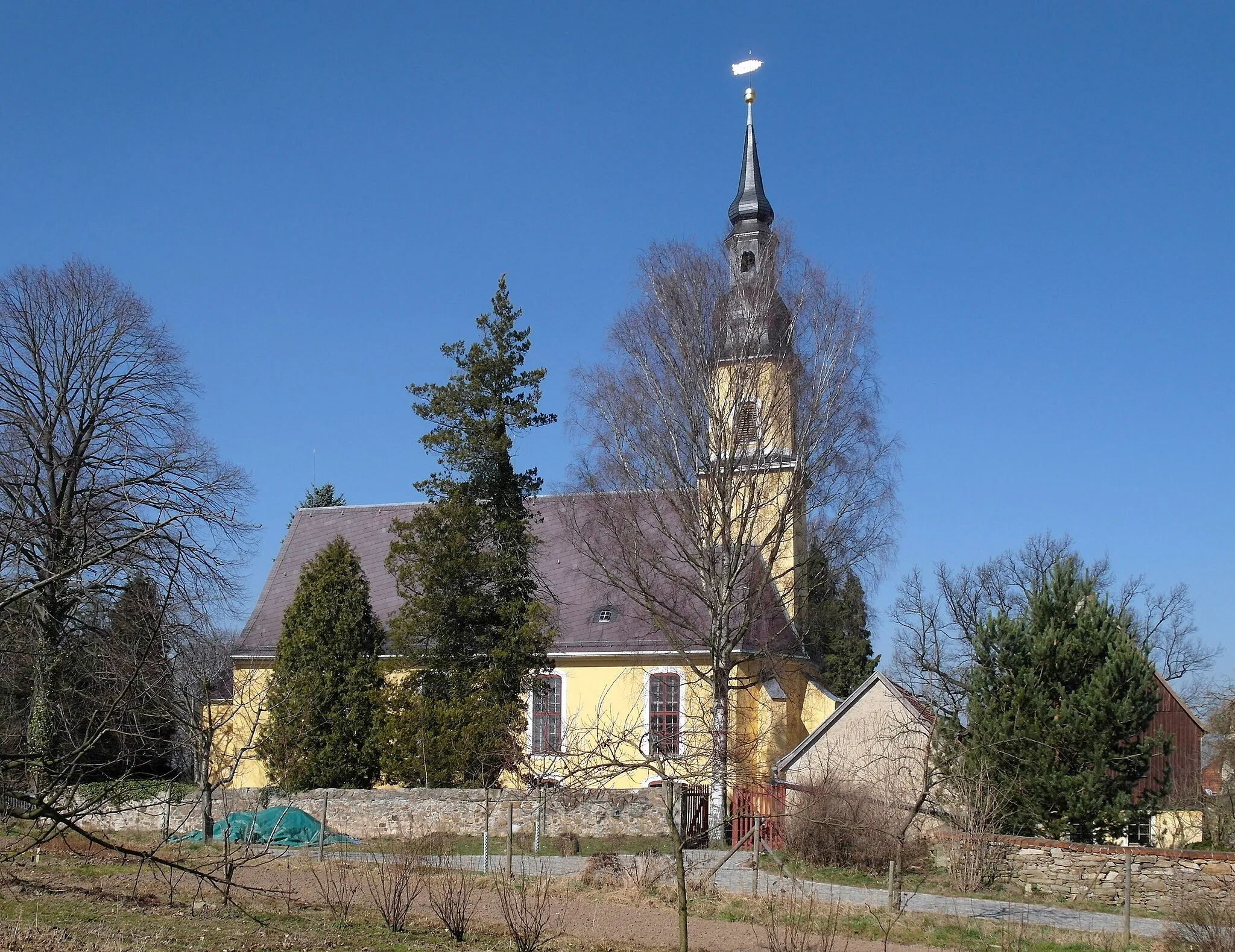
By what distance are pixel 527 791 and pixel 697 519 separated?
6763 mm

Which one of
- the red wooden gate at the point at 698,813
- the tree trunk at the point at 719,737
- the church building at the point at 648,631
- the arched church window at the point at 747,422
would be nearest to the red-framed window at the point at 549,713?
the church building at the point at 648,631

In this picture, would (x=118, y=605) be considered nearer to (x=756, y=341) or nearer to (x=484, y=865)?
(x=484, y=865)

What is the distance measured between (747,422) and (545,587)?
776 centimetres

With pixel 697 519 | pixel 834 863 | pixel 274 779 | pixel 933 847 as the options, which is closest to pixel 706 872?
pixel 834 863

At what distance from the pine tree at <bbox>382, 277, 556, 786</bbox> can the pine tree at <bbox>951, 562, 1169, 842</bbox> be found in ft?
34.4

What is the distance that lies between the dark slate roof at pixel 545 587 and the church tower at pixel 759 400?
4612mm

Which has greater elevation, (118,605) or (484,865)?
(118,605)

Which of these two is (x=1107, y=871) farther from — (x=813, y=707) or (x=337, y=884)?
(x=813, y=707)

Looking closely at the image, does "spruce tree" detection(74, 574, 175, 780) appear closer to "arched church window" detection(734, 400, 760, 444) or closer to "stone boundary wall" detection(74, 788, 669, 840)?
"stone boundary wall" detection(74, 788, 669, 840)

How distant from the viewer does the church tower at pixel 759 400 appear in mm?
23531

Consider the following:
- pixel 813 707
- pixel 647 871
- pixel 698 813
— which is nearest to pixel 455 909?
pixel 647 871

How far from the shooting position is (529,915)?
11945 mm

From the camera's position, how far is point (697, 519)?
23906mm

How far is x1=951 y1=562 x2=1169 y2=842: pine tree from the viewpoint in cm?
1812
